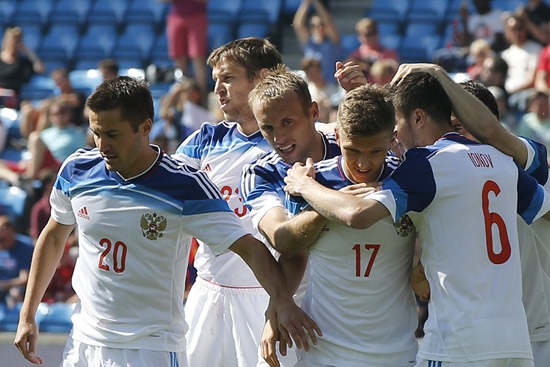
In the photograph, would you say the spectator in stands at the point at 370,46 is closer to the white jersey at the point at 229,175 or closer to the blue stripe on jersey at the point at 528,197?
the white jersey at the point at 229,175

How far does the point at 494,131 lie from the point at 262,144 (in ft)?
4.86

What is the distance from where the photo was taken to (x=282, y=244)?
4344mm

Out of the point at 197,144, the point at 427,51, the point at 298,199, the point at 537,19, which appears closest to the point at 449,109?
the point at 298,199

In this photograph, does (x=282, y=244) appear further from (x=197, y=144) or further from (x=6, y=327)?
(x=6, y=327)

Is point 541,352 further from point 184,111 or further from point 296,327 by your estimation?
point 184,111

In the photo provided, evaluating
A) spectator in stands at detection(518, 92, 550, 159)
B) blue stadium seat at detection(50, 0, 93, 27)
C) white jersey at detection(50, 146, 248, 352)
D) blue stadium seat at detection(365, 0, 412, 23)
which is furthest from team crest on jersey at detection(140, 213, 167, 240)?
blue stadium seat at detection(50, 0, 93, 27)

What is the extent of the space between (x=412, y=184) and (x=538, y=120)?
6.89 meters

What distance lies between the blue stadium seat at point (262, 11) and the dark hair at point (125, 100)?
10.3 metres

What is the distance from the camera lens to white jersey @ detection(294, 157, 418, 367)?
4277mm

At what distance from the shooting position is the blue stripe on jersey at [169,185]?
463 centimetres

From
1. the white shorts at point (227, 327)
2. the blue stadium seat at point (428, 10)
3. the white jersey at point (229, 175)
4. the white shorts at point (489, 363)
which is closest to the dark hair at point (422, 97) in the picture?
the white shorts at point (489, 363)

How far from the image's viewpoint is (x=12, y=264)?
10477mm

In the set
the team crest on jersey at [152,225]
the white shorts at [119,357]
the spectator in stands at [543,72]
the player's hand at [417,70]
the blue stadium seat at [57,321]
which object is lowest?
the blue stadium seat at [57,321]

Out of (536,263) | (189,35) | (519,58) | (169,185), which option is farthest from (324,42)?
(169,185)
